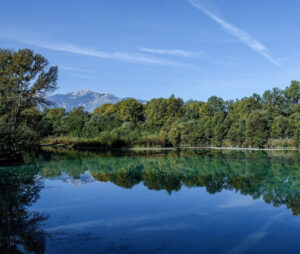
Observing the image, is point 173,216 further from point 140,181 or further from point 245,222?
point 140,181

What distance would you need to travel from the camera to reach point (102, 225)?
577 centimetres

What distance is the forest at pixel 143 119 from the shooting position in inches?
834

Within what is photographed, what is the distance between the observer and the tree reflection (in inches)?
179

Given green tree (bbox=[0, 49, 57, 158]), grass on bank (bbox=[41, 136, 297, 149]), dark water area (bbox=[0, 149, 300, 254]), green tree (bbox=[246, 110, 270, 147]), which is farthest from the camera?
green tree (bbox=[246, 110, 270, 147])

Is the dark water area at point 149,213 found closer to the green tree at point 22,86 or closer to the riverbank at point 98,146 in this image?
the green tree at point 22,86

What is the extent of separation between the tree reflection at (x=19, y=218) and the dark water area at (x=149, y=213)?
0.05 ft

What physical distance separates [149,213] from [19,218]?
2.62 metres

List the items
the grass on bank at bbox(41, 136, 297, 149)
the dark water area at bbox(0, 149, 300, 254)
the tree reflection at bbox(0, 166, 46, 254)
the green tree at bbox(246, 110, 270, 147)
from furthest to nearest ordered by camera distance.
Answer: the green tree at bbox(246, 110, 270, 147)
the grass on bank at bbox(41, 136, 297, 149)
the dark water area at bbox(0, 149, 300, 254)
the tree reflection at bbox(0, 166, 46, 254)

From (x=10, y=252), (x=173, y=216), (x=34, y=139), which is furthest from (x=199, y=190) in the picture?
(x=34, y=139)

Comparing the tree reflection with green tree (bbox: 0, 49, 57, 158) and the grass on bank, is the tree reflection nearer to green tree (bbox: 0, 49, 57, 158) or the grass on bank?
green tree (bbox: 0, 49, 57, 158)

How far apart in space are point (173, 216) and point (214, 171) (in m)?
7.13

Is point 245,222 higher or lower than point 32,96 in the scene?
lower

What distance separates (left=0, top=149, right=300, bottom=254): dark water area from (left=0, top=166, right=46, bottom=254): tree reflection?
0.01 metres

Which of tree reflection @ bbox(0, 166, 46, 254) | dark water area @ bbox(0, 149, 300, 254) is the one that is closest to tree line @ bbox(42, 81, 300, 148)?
dark water area @ bbox(0, 149, 300, 254)
